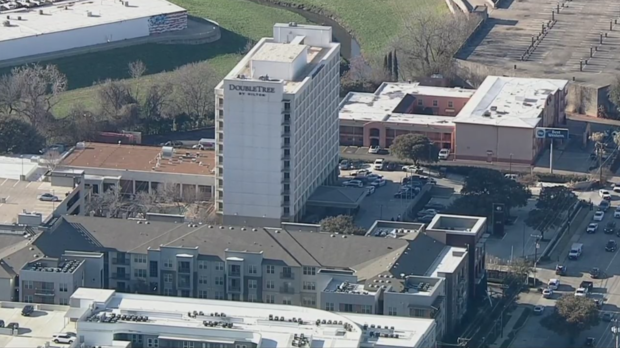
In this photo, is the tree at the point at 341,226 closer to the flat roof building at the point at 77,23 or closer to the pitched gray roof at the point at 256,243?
the pitched gray roof at the point at 256,243

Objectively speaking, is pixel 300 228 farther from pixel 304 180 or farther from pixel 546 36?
pixel 546 36

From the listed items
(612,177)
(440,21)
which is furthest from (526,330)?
(440,21)

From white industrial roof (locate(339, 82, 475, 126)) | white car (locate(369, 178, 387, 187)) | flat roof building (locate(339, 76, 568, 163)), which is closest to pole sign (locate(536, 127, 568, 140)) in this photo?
flat roof building (locate(339, 76, 568, 163))

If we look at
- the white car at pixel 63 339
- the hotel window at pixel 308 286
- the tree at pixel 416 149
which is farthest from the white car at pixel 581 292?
the white car at pixel 63 339

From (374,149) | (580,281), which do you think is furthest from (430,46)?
(580,281)

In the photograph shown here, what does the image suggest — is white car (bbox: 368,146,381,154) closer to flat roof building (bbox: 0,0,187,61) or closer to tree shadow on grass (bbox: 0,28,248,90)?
tree shadow on grass (bbox: 0,28,248,90)

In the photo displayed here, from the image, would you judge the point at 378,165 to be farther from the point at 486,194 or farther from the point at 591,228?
the point at 591,228
